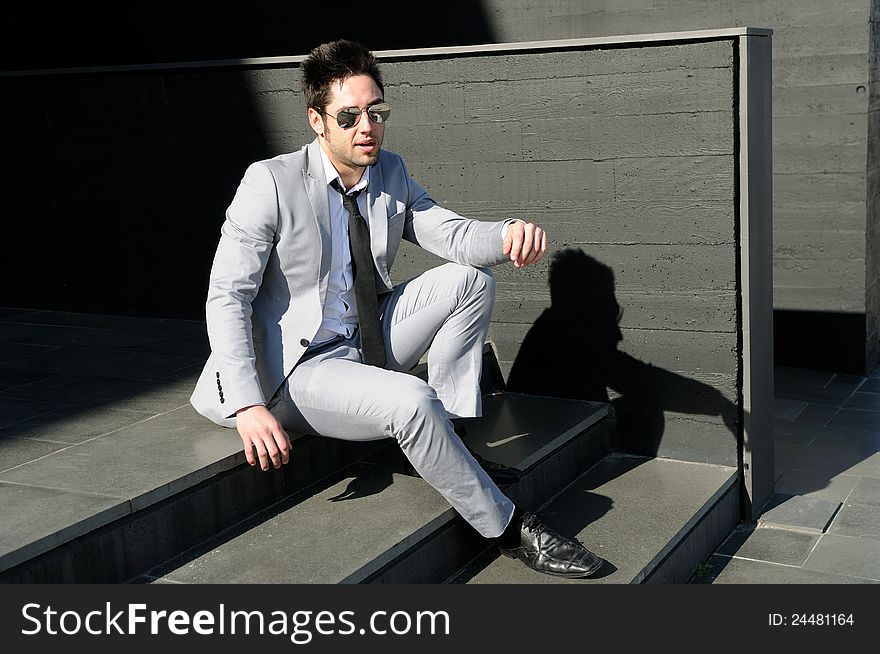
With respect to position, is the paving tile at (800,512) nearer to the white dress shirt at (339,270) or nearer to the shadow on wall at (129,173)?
the white dress shirt at (339,270)

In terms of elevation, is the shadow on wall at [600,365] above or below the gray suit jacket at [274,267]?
below

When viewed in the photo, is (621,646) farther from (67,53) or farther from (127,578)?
(67,53)

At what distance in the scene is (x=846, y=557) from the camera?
3.60 metres

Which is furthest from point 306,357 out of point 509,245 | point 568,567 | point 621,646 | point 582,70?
point 582,70

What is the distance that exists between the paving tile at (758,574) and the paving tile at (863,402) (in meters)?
2.02

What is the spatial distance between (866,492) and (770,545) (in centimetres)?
64

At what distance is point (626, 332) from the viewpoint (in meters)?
4.00

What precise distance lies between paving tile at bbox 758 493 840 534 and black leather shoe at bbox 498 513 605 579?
46.1 inches

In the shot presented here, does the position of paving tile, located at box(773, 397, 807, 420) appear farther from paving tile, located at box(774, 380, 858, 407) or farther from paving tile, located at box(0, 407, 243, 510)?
paving tile, located at box(0, 407, 243, 510)

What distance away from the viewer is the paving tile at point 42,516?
8.08ft

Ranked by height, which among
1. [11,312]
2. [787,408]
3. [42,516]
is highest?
[11,312]

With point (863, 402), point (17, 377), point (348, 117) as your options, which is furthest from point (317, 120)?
point (863, 402)

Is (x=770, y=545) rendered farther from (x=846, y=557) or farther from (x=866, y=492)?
(x=866, y=492)

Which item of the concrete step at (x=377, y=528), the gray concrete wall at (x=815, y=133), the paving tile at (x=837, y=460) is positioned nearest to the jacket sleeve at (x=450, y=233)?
the concrete step at (x=377, y=528)
